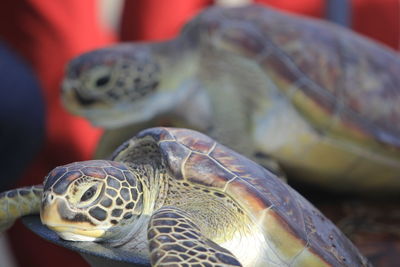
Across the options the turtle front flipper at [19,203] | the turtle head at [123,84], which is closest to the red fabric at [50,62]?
the turtle head at [123,84]

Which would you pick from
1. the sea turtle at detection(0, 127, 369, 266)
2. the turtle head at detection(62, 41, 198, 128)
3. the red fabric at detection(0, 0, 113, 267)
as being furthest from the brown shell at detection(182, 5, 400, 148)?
the red fabric at detection(0, 0, 113, 267)

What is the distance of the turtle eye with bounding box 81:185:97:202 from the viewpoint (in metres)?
0.55

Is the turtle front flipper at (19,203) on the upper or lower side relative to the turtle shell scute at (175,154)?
lower

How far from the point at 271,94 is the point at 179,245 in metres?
0.58

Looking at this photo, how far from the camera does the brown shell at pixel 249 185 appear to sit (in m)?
0.57

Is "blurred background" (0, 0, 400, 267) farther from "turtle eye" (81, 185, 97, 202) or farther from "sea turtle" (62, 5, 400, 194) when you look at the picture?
"turtle eye" (81, 185, 97, 202)

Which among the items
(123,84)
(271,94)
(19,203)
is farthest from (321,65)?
(19,203)

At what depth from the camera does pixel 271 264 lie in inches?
23.4

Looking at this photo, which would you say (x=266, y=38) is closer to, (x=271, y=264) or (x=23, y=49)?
(x=271, y=264)

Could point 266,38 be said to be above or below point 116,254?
above

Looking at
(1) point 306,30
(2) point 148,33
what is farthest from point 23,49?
(1) point 306,30

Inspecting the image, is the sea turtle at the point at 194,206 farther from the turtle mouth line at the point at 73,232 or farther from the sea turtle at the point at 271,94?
the sea turtle at the point at 271,94

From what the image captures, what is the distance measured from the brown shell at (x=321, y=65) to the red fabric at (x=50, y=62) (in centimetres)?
74

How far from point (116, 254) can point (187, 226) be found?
0.07 metres
